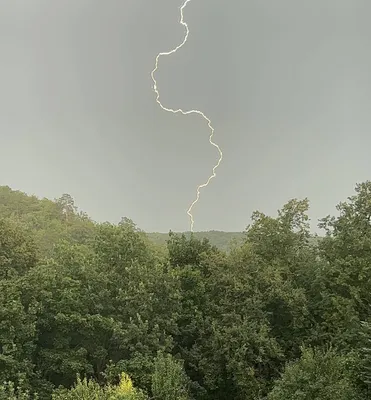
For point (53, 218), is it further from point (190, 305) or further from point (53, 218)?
point (190, 305)

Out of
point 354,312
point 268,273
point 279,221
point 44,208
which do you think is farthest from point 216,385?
point 44,208

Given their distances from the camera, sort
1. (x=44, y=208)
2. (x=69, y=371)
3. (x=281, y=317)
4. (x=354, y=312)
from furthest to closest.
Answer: (x=44, y=208), (x=281, y=317), (x=354, y=312), (x=69, y=371)

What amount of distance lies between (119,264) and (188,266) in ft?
11.9

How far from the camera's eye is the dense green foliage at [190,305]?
19.3 metres

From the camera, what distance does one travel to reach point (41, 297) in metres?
19.9

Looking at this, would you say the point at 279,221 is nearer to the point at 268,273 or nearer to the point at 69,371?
the point at 268,273

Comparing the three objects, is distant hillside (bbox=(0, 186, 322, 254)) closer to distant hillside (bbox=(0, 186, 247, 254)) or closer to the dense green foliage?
distant hillside (bbox=(0, 186, 247, 254))

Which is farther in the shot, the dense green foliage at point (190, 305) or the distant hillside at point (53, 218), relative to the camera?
the distant hillside at point (53, 218)

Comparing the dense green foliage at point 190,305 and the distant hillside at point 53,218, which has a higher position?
the distant hillside at point 53,218

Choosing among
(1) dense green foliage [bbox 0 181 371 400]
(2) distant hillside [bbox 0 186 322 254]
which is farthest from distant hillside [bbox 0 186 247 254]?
(1) dense green foliage [bbox 0 181 371 400]

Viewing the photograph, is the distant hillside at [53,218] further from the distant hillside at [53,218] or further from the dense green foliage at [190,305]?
the dense green foliage at [190,305]

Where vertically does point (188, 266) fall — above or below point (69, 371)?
above

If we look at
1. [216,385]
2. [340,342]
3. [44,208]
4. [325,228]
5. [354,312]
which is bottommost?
[216,385]

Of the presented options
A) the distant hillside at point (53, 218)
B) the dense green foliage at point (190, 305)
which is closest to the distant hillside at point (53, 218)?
the distant hillside at point (53, 218)
